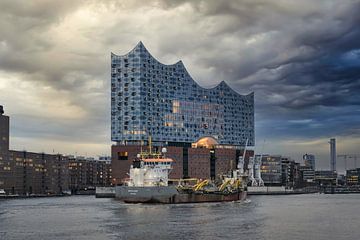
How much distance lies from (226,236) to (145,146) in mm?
136693

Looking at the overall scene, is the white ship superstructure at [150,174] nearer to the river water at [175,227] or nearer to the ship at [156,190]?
the ship at [156,190]

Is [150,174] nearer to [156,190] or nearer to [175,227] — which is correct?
[156,190]

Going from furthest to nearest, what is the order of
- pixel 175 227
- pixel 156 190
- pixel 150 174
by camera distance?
pixel 150 174, pixel 156 190, pixel 175 227

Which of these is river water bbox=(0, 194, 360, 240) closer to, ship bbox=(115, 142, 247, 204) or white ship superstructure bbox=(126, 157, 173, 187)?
ship bbox=(115, 142, 247, 204)

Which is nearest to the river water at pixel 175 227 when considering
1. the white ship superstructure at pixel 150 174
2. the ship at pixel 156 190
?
the ship at pixel 156 190

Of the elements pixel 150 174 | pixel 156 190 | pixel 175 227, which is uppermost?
pixel 150 174

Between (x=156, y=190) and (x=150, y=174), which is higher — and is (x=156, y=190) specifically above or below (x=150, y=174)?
below

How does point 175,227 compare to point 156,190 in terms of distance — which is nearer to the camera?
point 175,227

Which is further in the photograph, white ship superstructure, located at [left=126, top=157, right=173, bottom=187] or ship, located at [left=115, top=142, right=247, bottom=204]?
white ship superstructure, located at [left=126, top=157, right=173, bottom=187]

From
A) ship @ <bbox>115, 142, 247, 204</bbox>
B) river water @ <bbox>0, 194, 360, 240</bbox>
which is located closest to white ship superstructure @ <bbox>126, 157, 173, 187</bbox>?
ship @ <bbox>115, 142, 247, 204</bbox>

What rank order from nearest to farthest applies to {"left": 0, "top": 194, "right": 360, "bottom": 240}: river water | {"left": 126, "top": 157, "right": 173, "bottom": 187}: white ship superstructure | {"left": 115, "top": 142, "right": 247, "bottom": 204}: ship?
{"left": 0, "top": 194, "right": 360, "bottom": 240}: river water
{"left": 115, "top": 142, "right": 247, "bottom": 204}: ship
{"left": 126, "top": 157, "right": 173, "bottom": 187}: white ship superstructure

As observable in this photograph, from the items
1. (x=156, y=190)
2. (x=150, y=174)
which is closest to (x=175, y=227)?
A: (x=156, y=190)

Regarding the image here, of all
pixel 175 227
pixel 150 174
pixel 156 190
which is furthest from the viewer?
pixel 150 174

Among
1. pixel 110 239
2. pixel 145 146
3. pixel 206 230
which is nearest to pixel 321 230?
pixel 206 230
